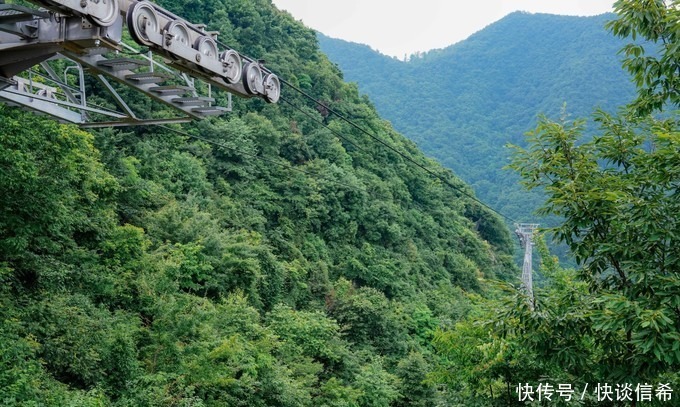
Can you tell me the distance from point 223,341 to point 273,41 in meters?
28.5

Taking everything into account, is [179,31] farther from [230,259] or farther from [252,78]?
[230,259]

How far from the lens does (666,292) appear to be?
3936 mm

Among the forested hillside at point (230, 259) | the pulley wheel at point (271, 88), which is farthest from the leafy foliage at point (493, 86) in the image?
the pulley wheel at point (271, 88)

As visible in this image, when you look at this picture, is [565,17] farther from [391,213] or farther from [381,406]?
[381,406]

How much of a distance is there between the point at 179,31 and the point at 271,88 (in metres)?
1.56

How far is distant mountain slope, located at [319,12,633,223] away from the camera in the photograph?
7094cm

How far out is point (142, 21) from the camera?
4.28 m

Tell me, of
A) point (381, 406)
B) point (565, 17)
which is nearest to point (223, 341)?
point (381, 406)

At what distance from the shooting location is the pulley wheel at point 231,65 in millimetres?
5270

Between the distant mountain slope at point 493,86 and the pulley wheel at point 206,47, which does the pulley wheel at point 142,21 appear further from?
the distant mountain slope at point 493,86

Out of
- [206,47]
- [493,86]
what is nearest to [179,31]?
[206,47]

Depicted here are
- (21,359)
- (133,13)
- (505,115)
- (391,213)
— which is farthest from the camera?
(505,115)

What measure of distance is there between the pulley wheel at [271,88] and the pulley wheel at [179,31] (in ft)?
4.28

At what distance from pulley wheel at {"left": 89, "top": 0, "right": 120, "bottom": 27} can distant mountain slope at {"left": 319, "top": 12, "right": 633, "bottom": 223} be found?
183 feet
